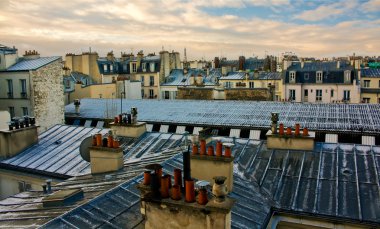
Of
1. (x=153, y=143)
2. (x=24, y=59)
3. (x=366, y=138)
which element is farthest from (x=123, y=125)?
(x=24, y=59)

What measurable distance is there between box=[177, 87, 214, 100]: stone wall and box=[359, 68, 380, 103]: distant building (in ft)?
72.5

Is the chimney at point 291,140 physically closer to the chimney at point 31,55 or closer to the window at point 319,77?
the chimney at point 31,55

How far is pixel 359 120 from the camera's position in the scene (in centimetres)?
2169

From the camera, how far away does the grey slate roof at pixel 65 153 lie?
14680 mm

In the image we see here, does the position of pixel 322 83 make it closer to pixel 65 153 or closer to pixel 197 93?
pixel 197 93

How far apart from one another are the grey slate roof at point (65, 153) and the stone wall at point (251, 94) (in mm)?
20752

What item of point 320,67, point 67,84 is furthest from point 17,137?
point 320,67

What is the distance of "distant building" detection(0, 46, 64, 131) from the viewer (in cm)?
2728

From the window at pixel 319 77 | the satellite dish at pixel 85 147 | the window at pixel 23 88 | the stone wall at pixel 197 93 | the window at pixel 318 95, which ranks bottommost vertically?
the satellite dish at pixel 85 147

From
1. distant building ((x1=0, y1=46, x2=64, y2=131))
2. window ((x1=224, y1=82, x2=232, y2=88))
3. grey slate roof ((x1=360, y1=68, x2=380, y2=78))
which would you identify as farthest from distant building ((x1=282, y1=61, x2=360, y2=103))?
distant building ((x1=0, y1=46, x2=64, y2=131))

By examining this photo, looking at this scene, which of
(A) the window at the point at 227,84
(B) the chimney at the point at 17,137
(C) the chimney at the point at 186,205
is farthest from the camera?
(A) the window at the point at 227,84

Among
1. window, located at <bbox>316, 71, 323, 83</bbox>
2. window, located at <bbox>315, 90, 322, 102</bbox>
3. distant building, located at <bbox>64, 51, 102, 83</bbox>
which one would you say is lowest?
window, located at <bbox>315, 90, 322, 102</bbox>

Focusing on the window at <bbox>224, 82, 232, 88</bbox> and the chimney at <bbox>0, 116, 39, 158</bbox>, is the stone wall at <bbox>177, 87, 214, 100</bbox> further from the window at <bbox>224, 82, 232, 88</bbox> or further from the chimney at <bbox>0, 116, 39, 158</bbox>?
the chimney at <bbox>0, 116, 39, 158</bbox>

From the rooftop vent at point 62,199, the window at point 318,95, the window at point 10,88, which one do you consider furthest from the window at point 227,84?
the rooftop vent at point 62,199
